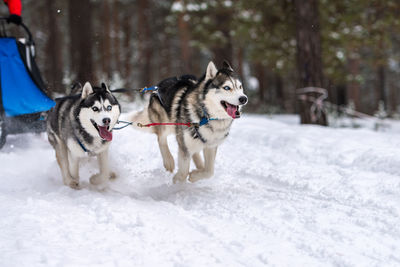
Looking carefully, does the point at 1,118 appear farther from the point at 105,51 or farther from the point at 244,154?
the point at 105,51

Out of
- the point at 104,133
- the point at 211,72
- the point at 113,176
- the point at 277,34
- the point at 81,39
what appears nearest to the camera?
the point at 104,133

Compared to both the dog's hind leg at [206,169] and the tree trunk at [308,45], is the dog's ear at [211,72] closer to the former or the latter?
the dog's hind leg at [206,169]

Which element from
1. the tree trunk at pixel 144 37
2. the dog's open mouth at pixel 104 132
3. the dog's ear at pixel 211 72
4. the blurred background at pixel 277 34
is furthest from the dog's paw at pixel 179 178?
the tree trunk at pixel 144 37

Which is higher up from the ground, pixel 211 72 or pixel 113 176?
pixel 211 72

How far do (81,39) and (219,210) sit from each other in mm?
7436

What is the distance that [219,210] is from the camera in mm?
3252

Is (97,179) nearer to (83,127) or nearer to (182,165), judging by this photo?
(83,127)

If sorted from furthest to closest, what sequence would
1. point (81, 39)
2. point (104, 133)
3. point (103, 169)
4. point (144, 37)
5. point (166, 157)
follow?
1. point (144, 37)
2. point (81, 39)
3. point (166, 157)
4. point (103, 169)
5. point (104, 133)

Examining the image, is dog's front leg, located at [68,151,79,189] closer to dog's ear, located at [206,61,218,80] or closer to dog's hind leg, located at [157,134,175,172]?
dog's hind leg, located at [157,134,175,172]

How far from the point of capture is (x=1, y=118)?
470 centimetres

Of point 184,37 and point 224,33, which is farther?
point 184,37

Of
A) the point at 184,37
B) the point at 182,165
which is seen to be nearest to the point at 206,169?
the point at 182,165

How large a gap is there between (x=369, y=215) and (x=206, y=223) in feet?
4.58

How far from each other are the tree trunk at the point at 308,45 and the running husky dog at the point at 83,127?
5.05 m
